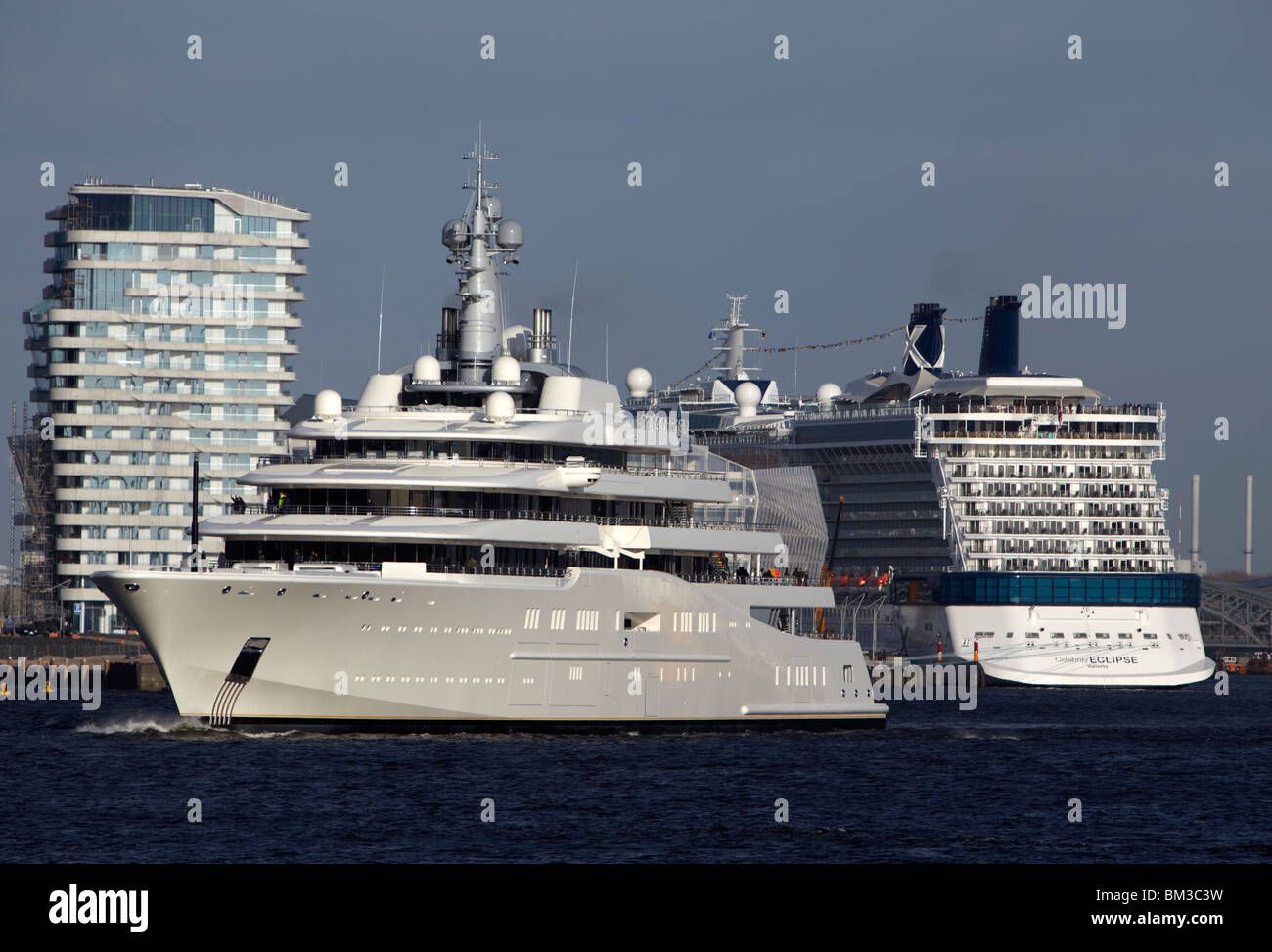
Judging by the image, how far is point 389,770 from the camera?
43938 millimetres

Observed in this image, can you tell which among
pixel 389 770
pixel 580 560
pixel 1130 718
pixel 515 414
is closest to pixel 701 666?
pixel 580 560

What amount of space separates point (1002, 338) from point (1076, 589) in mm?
22762

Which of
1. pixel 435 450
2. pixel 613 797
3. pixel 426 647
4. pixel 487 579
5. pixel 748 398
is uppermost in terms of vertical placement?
pixel 748 398

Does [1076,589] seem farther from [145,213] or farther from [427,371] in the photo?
[427,371]

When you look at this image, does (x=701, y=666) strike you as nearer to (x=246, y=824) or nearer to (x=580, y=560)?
(x=580, y=560)

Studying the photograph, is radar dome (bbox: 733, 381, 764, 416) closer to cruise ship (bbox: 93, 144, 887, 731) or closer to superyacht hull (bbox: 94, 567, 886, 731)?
cruise ship (bbox: 93, 144, 887, 731)

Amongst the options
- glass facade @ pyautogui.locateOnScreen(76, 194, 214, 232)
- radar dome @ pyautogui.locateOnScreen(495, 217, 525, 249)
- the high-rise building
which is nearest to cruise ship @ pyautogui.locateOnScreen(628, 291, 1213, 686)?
the high-rise building

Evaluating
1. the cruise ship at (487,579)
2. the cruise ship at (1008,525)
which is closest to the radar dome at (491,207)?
the cruise ship at (487,579)

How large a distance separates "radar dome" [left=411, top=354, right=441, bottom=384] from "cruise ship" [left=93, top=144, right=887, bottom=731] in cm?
14

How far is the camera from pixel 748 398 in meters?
151

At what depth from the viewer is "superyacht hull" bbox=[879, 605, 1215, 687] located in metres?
120

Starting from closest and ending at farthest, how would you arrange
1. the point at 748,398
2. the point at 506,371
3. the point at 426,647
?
the point at 426,647
the point at 506,371
the point at 748,398

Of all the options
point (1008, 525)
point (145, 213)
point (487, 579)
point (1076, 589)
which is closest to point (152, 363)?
point (145, 213)

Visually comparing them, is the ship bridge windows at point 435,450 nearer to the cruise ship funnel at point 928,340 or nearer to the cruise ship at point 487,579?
the cruise ship at point 487,579
